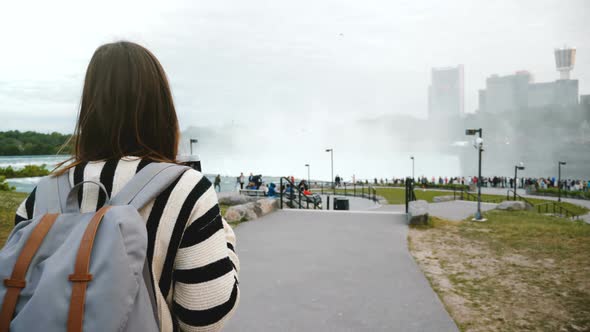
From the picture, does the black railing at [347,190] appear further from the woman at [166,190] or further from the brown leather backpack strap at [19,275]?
the brown leather backpack strap at [19,275]

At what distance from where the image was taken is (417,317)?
3.74 metres

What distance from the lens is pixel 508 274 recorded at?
5.27 meters

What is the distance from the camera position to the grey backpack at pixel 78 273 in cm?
90

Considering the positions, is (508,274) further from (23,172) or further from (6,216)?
(23,172)

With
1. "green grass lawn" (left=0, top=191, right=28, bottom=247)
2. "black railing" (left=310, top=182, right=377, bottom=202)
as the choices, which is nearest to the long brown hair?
"green grass lawn" (left=0, top=191, right=28, bottom=247)

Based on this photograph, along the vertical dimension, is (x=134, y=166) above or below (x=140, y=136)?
below

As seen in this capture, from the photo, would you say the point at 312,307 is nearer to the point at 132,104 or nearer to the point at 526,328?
the point at 526,328

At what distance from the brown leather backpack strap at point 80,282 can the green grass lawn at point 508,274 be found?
12.1 ft

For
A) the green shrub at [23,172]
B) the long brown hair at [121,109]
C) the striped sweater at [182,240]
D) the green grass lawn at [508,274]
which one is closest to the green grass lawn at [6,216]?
the long brown hair at [121,109]

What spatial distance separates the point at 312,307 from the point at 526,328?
2094 mm

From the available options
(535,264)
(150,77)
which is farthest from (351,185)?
(150,77)

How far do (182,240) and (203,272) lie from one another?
12 cm

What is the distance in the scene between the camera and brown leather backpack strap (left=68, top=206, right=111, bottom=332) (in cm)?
90

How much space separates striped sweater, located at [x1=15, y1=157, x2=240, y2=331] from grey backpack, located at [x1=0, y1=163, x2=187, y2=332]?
87mm
